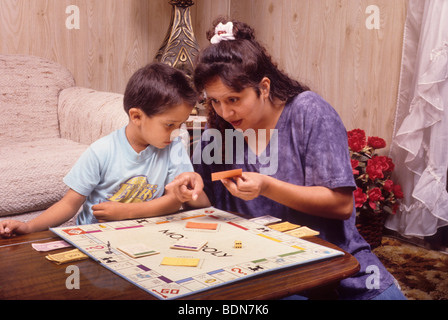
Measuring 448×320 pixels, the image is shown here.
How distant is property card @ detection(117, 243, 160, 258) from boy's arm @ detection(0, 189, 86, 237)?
261mm

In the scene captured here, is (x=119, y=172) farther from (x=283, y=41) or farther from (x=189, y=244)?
(x=283, y=41)

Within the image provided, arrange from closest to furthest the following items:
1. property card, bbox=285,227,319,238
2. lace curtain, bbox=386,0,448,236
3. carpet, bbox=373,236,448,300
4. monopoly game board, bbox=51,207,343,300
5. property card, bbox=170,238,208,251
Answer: monopoly game board, bbox=51,207,343,300 < property card, bbox=170,238,208,251 < property card, bbox=285,227,319,238 < carpet, bbox=373,236,448,300 < lace curtain, bbox=386,0,448,236

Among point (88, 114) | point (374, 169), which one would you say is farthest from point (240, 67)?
point (374, 169)

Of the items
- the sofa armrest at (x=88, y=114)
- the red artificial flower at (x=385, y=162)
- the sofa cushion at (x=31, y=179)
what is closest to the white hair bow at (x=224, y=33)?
the sofa armrest at (x=88, y=114)

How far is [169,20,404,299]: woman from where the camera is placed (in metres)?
1.10

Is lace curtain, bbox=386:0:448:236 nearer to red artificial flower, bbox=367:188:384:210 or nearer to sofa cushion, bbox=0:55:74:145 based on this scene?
red artificial flower, bbox=367:188:384:210

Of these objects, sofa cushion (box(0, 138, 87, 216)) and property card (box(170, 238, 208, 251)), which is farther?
sofa cushion (box(0, 138, 87, 216))

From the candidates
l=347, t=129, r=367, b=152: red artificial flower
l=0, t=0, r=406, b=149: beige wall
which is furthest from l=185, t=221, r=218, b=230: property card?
l=0, t=0, r=406, b=149: beige wall

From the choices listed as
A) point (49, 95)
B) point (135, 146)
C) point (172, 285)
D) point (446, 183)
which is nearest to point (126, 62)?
point (49, 95)

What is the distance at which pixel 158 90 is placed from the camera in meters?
1.27

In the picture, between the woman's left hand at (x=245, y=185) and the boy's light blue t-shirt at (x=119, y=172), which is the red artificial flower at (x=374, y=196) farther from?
the woman's left hand at (x=245, y=185)

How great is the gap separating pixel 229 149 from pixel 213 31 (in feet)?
A: 1.14

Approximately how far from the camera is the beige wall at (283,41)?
2561mm

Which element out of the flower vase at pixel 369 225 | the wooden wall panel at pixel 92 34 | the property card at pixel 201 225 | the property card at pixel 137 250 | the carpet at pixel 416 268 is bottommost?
the carpet at pixel 416 268
